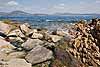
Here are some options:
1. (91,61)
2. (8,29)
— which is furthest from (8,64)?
(8,29)

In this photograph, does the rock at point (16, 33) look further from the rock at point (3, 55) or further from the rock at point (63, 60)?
the rock at point (63, 60)

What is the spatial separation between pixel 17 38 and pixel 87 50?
463 inches

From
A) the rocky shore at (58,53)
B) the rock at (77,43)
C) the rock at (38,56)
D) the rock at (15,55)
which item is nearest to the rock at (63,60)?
the rocky shore at (58,53)

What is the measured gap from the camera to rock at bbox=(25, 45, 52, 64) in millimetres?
18734

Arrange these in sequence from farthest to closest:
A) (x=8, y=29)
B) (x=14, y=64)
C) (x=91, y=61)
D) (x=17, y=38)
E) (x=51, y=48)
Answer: (x=8, y=29), (x=17, y=38), (x=91, y=61), (x=51, y=48), (x=14, y=64)

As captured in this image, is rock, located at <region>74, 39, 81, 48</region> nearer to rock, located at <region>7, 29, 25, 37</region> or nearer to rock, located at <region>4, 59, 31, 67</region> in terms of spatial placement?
rock, located at <region>4, 59, 31, 67</region>

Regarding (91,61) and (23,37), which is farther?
(23,37)

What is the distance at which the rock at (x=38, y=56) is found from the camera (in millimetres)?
18734

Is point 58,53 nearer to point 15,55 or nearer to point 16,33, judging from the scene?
point 15,55

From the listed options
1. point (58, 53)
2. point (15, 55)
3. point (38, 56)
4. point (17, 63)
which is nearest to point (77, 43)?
point (58, 53)

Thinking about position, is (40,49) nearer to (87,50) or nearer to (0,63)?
(0,63)

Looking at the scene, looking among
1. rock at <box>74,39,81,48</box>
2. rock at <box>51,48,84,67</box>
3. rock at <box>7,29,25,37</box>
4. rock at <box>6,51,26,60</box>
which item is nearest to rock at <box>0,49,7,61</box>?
rock at <box>6,51,26,60</box>

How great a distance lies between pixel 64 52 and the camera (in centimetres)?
1916

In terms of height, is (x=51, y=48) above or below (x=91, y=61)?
above
